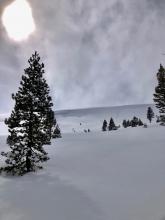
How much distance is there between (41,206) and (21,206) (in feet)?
3.31

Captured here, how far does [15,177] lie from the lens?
19.7 m

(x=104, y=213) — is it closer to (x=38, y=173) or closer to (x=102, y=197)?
(x=102, y=197)

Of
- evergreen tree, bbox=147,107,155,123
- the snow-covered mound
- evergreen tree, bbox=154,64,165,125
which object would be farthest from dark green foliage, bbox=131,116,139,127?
the snow-covered mound

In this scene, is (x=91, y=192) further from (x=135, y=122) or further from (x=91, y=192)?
(x=135, y=122)

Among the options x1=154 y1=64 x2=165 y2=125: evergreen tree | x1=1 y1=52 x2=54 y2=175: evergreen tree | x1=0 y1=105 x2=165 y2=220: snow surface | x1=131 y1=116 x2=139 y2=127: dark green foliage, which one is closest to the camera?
x1=0 y1=105 x2=165 y2=220: snow surface

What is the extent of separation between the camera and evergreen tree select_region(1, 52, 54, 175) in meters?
21.6

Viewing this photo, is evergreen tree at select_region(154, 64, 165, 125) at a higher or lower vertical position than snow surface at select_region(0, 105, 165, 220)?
higher

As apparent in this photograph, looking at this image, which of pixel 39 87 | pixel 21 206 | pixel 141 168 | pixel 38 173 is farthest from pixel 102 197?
pixel 39 87

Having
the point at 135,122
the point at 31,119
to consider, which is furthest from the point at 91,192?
the point at 135,122

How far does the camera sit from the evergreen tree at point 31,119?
21562mm

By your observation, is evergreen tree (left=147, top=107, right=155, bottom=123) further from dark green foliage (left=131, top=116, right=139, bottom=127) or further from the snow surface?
the snow surface

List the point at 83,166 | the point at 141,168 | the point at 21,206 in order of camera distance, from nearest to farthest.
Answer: the point at 21,206 < the point at 141,168 < the point at 83,166

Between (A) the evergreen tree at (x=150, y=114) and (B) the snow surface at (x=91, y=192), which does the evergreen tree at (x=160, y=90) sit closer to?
(B) the snow surface at (x=91, y=192)

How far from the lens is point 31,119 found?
72.9 ft
